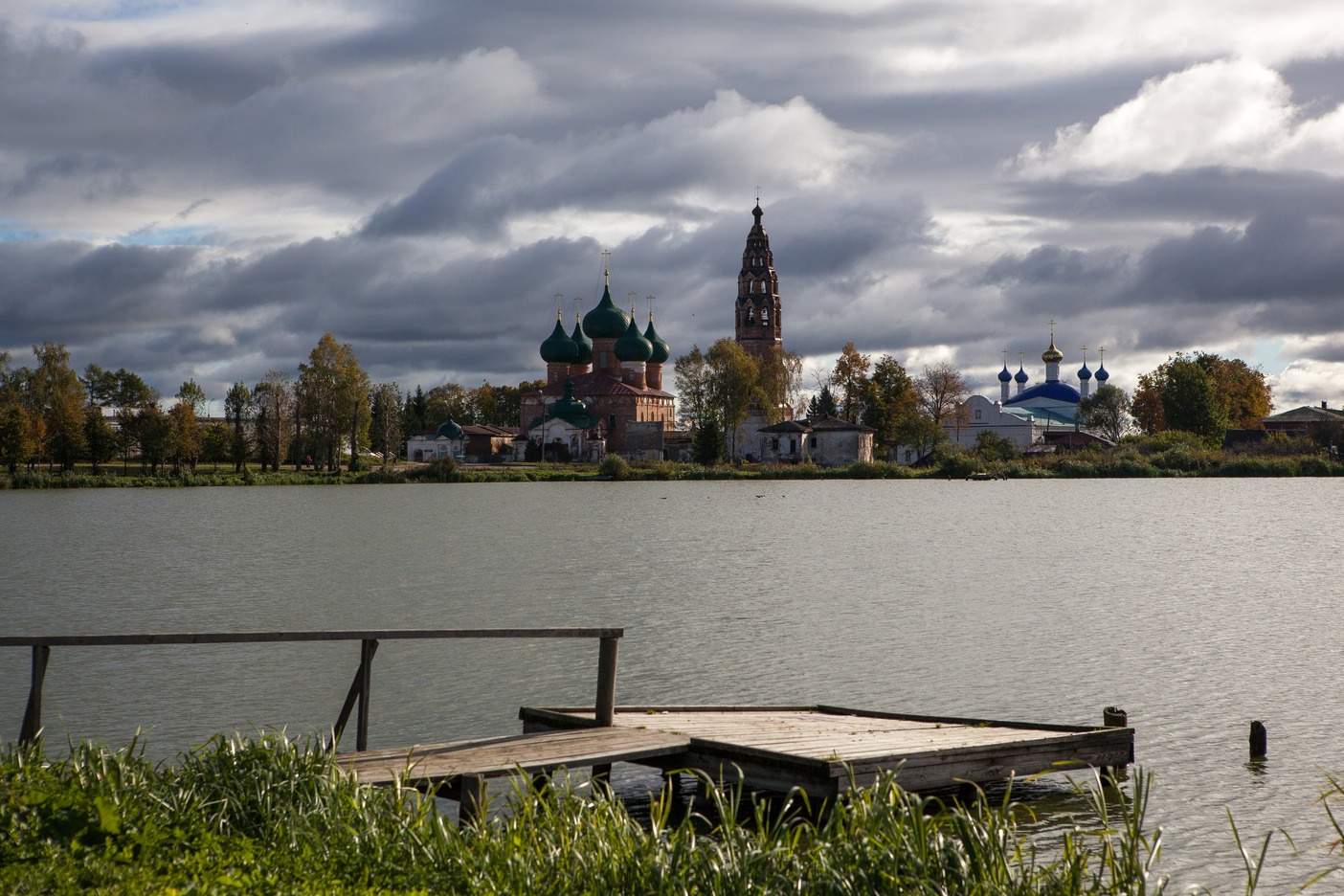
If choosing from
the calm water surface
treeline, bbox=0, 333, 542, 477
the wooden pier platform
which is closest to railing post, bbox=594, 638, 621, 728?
the wooden pier platform

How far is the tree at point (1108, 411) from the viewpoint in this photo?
98625 millimetres

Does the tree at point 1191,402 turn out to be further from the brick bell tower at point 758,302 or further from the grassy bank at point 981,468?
the brick bell tower at point 758,302

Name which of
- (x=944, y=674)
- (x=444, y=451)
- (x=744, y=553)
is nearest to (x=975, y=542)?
(x=744, y=553)

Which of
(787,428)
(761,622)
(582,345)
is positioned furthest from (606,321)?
(761,622)

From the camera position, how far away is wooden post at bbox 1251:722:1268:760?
10.7 m

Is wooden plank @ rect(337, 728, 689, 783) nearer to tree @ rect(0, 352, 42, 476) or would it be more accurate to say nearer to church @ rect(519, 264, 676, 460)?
tree @ rect(0, 352, 42, 476)

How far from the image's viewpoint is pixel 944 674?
566 inches

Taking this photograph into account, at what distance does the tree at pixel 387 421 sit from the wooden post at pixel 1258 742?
209ft

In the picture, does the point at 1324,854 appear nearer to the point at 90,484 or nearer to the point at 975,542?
the point at 975,542

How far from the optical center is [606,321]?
95688 millimetres

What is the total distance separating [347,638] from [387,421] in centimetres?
7593

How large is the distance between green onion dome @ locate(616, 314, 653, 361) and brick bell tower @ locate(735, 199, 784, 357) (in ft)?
29.9

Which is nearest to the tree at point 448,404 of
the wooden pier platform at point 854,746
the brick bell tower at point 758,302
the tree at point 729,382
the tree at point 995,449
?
the brick bell tower at point 758,302

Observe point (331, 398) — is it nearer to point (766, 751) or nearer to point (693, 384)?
point (693, 384)
